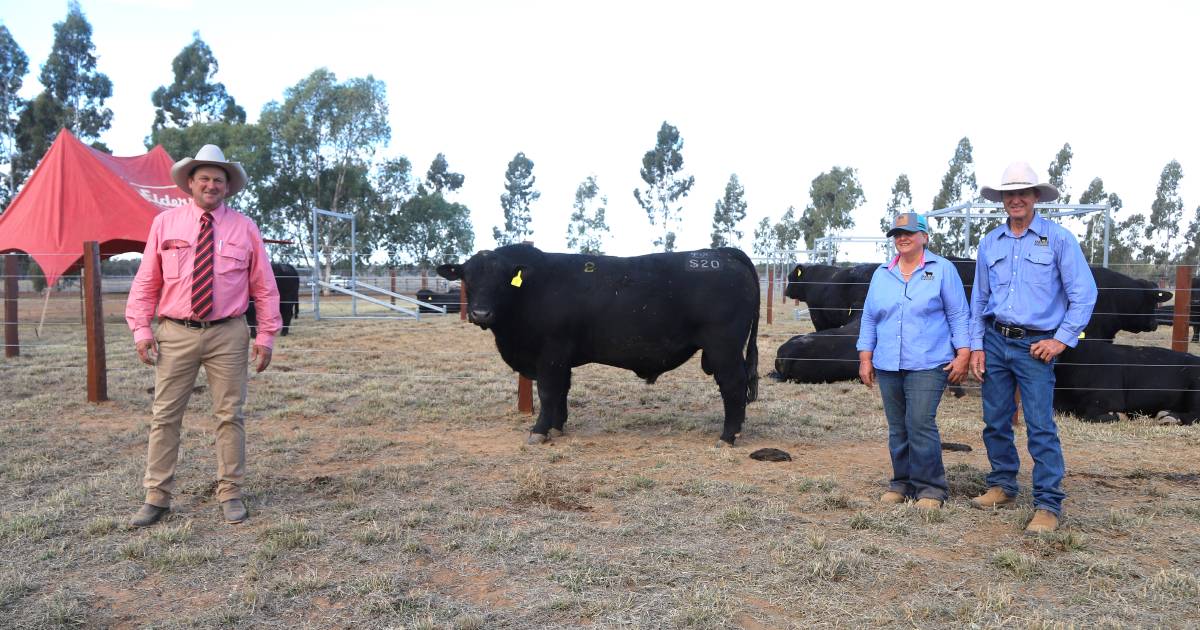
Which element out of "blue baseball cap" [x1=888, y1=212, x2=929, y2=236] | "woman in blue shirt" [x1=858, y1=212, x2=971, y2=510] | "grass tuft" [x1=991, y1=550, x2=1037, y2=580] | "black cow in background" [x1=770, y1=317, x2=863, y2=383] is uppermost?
"blue baseball cap" [x1=888, y1=212, x2=929, y2=236]

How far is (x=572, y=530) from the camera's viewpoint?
3.81 m

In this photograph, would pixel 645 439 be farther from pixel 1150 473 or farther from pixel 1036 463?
pixel 1150 473

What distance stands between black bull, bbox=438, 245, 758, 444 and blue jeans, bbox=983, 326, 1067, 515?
2062 millimetres

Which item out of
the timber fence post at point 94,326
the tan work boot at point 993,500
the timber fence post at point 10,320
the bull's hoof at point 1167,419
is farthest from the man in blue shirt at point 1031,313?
the timber fence post at point 10,320

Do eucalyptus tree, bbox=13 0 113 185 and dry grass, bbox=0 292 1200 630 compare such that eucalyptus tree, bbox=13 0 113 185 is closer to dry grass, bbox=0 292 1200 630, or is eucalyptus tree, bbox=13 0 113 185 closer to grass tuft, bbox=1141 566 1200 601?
dry grass, bbox=0 292 1200 630

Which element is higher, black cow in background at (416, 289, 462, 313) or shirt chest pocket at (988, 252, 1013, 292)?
shirt chest pocket at (988, 252, 1013, 292)

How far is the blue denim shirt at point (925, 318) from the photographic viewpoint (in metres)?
4.06

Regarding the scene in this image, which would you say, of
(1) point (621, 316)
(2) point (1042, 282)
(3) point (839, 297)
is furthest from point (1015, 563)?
(3) point (839, 297)

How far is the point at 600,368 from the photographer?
32.4 ft

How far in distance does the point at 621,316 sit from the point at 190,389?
3.18 metres

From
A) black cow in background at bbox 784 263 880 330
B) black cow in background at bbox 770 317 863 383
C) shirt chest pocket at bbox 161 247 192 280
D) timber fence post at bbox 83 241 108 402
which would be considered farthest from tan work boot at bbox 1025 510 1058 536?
timber fence post at bbox 83 241 108 402

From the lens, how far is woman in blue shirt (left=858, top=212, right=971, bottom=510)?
4.07 m

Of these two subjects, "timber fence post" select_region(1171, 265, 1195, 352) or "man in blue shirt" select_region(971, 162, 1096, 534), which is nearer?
"man in blue shirt" select_region(971, 162, 1096, 534)

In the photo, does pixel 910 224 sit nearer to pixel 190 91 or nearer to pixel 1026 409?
pixel 1026 409
